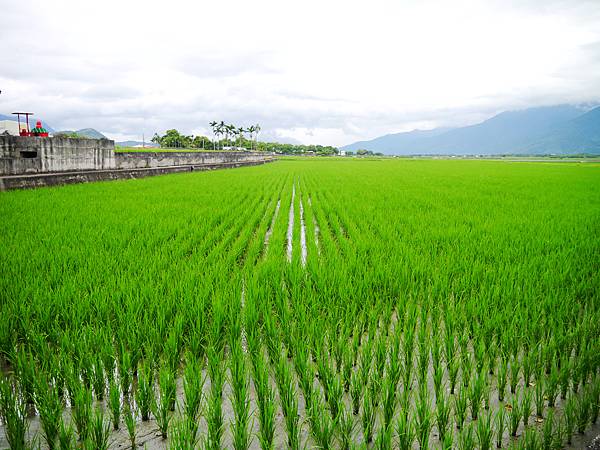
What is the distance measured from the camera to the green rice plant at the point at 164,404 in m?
1.80

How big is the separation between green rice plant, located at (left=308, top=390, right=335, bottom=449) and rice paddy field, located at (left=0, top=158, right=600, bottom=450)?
0.04 feet

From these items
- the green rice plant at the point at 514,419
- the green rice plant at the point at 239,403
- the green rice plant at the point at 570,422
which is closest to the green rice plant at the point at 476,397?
the green rice plant at the point at 514,419

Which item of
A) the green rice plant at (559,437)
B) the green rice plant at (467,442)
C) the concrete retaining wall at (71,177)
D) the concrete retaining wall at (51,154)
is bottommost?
the green rice plant at (559,437)

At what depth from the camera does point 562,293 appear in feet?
10.3

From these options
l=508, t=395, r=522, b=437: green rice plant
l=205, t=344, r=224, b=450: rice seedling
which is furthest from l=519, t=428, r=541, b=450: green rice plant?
l=205, t=344, r=224, b=450: rice seedling

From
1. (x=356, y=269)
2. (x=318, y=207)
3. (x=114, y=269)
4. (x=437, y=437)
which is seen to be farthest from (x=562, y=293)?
(x=318, y=207)

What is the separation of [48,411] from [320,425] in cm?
134

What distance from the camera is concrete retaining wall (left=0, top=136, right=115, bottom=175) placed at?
10.8 metres

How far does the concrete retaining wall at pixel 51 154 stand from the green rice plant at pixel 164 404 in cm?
1191

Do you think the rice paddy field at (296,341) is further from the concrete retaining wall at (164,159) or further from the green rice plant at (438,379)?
the concrete retaining wall at (164,159)

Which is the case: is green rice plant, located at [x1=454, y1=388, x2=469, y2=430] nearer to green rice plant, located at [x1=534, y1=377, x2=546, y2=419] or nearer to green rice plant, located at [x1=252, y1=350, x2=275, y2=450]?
green rice plant, located at [x1=534, y1=377, x2=546, y2=419]

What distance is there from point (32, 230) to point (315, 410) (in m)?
5.46

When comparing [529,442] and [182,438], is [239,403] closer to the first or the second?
[182,438]

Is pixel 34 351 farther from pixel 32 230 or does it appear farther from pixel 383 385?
pixel 32 230
